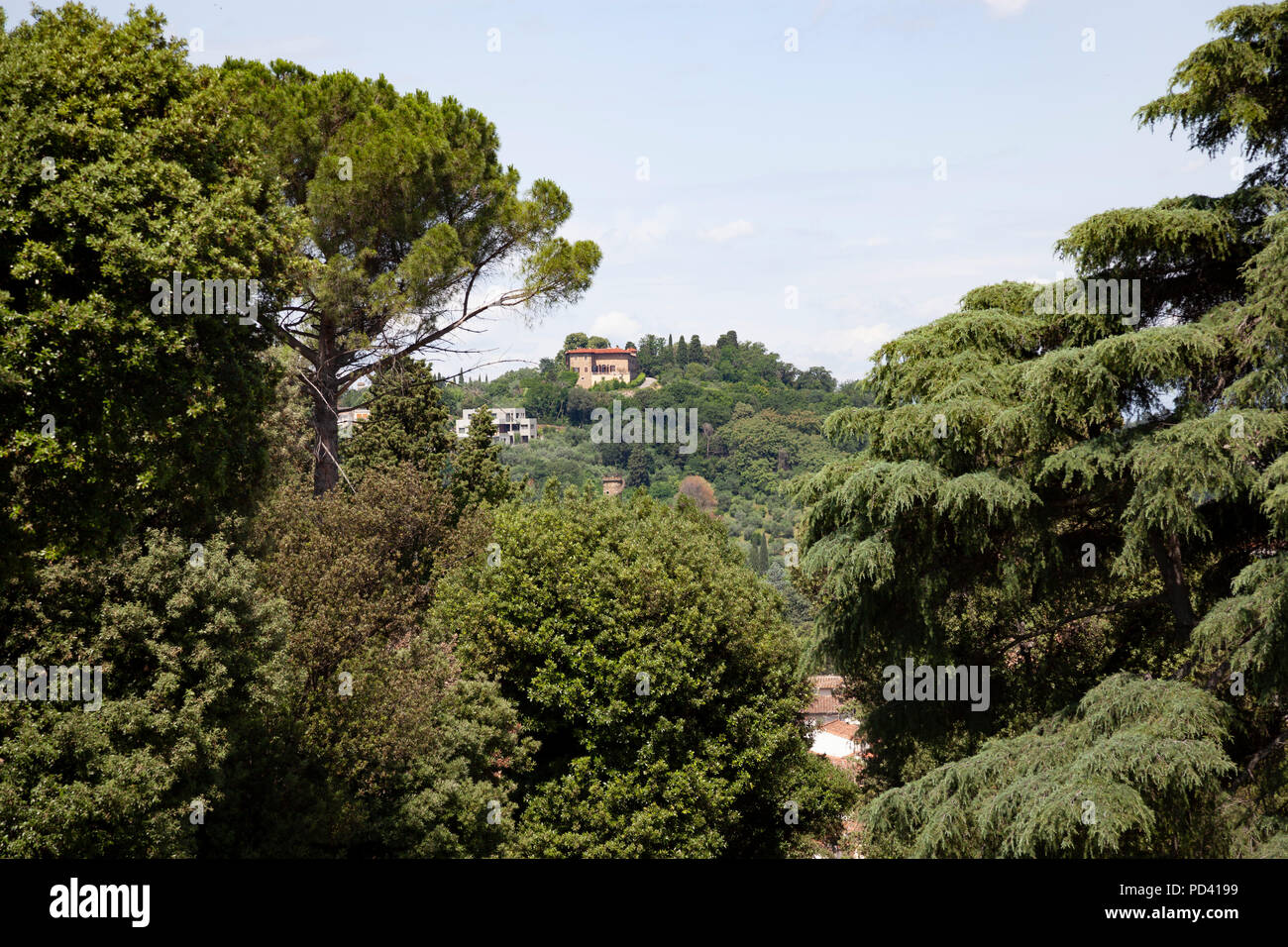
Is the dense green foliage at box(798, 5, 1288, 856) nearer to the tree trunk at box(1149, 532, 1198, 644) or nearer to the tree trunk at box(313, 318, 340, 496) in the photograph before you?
the tree trunk at box(1149, 532, 1198, 644)

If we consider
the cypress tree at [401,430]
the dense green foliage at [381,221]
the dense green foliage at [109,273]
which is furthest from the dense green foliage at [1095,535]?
the cypress tree at [401,430]

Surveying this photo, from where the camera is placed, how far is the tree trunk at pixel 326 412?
19250 mm

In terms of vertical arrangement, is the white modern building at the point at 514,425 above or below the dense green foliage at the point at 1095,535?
above

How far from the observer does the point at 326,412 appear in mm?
19672

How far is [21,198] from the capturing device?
314 inches

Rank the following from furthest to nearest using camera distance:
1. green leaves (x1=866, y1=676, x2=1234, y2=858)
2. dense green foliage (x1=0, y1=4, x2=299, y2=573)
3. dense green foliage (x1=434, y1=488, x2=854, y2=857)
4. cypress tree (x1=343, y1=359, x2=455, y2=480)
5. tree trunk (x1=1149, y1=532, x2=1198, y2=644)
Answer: cypress tree (x1=343, y1=359, x2=455, y2=480)
dense green foliage (x1=434, y1=488, x2=854, y2=857)
tree trunk (x1=1149, y1=532, x2=1198, y2=644)
green leaves (x1=866, y1=676, x2=1234, y2=858)
dense green foliage (x1=0, y1=4, x2=299, y2=573)

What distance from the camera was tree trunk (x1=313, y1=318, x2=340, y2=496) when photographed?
1925 cm

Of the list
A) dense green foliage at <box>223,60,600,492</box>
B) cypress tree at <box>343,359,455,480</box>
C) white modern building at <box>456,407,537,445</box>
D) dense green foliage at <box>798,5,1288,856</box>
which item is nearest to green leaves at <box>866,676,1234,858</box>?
dense green foliage at <box>798,5,1288,856</box>

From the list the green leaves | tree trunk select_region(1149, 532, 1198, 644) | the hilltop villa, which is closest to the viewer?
the green leaves

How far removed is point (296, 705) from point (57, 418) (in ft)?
22.8

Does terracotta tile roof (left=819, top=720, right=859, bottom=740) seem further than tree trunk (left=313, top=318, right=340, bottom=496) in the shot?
Yes

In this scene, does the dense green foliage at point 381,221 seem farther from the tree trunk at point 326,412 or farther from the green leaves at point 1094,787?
the green leaves at point 1094,787

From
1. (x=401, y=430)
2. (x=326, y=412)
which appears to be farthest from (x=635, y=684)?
(x=401, y=430)
